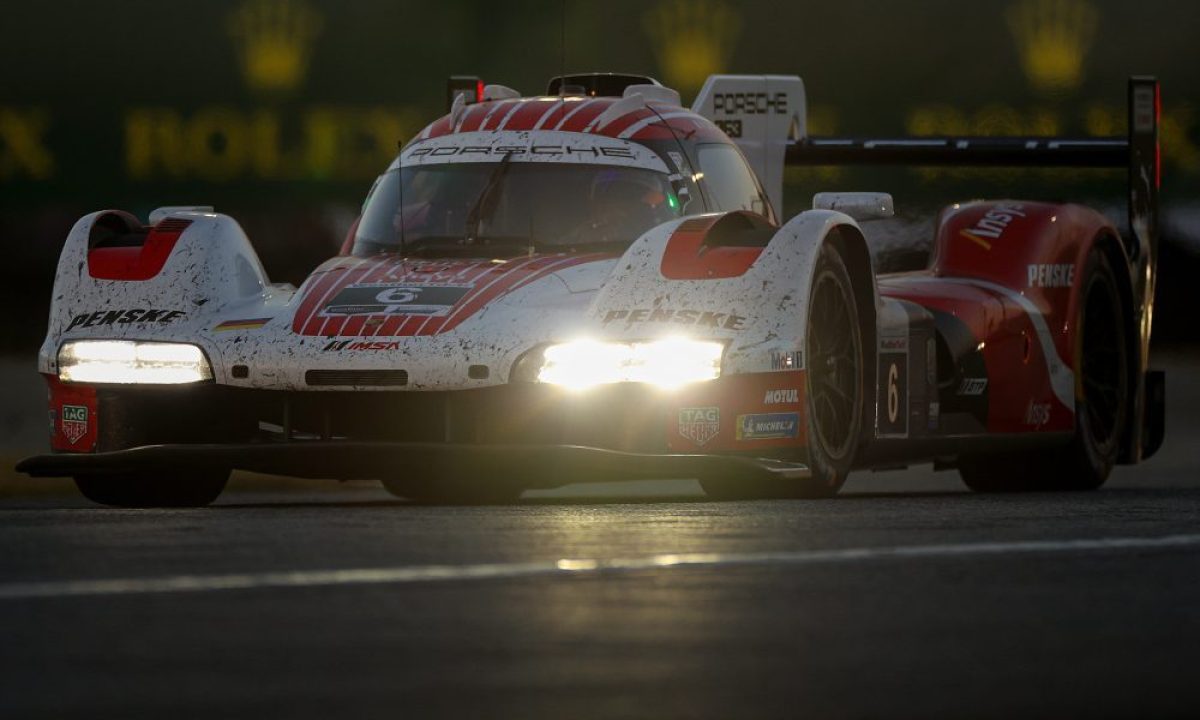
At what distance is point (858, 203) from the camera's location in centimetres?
988

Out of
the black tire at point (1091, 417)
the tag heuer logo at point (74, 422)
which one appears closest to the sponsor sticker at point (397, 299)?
the tag heuer logo at point (74, 422)

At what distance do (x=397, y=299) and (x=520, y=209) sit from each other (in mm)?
1095

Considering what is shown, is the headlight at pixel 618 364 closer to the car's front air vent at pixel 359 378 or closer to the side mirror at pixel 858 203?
the car's front air vent at pixel 359 378

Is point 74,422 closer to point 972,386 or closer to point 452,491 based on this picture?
point 452,491

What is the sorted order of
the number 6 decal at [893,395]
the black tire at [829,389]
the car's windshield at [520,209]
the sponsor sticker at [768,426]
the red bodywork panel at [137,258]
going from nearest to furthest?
1. the sponsor sticker at [768,426]
2. the black tire at [829,389]
3. the red bodywork panel at [137,258]
4. the car's windshield at [520,209]
5. the number 6 decal at [893,395]

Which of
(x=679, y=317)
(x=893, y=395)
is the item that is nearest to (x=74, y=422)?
(x=679, y=317)

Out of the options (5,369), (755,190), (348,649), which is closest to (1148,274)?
(755,190)

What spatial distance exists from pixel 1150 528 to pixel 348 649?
3168 mm

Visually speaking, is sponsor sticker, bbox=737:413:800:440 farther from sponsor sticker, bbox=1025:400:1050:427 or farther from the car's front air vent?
sponsor sticker, bbox=1025:400:1050:427

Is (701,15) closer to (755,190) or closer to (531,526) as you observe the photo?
(755,190)

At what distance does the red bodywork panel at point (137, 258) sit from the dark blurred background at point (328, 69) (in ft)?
35.6

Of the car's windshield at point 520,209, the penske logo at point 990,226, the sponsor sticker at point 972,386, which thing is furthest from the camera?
the penske logo at point 990,226

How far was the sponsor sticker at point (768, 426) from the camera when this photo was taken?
8.46 metres

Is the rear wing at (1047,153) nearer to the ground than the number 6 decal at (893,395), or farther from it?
farther from it
